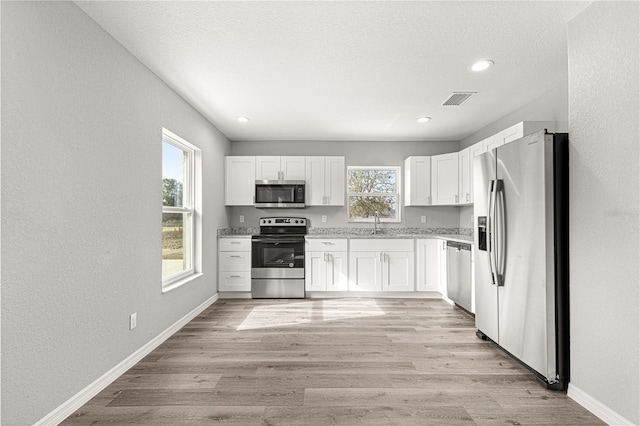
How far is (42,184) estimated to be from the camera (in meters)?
1.76

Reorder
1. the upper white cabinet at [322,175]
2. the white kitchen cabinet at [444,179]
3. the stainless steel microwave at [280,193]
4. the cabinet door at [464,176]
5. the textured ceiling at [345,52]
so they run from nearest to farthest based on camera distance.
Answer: the textured ceiling at [345,52]
the cabinet door at [464,176]
the white kitchen cabinet at [444,179]
the stainless steel microwave at [280,193]
the upper white cabinet at [322,175]

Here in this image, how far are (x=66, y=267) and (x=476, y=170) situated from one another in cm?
326

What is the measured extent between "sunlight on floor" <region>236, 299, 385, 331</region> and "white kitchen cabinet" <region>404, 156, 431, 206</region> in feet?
5.60

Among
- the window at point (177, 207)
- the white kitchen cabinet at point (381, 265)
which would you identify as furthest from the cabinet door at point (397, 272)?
the window at point (177, 207)

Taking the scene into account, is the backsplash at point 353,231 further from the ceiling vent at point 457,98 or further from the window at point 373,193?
the ceiling vent at point 457,98

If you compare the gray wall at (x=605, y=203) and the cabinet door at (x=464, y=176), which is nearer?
the gray wall at (x=605, y=203)

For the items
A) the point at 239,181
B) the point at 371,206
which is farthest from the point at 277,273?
the point at 371,206

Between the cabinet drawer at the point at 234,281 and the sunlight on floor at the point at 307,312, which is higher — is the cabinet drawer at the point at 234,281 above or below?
above

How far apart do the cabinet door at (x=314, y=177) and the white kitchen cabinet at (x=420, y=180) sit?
138 cm

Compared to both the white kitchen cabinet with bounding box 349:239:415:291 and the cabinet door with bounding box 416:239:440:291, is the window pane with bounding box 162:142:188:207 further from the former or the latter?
the cabinet door with bounding box 416:239:440:291

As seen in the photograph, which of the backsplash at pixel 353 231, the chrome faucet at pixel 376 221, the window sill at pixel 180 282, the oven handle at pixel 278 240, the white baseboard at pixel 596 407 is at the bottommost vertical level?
the white baseboard at pixel 596 407

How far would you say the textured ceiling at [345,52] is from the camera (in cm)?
207

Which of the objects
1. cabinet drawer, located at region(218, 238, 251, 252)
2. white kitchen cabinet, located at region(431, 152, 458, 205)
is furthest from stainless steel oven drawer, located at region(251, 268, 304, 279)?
white kitchen cabinet, located at region(431, 152, 458, 205)

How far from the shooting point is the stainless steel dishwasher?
13.0 feet
